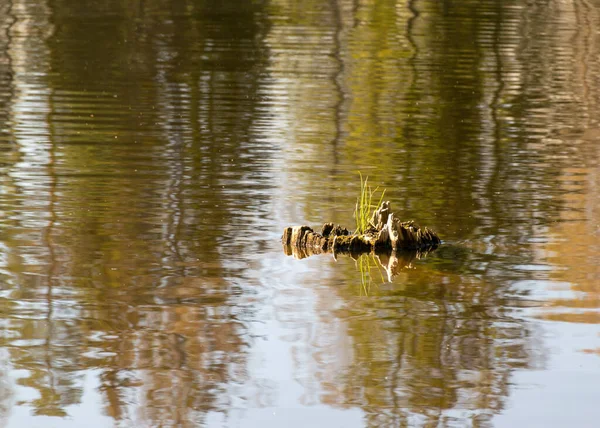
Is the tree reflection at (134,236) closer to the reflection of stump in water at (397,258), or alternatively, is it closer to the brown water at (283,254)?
the brown water at (283,254)

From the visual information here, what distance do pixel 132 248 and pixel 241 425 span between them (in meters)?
3.85

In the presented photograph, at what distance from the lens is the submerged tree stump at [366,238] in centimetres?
971

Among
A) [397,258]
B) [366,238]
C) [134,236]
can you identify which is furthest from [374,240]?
[134,236]

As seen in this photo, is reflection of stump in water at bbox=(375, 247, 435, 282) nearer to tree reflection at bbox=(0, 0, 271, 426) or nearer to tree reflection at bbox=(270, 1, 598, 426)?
tree reflection at bbox=(270, 1, 598, 426)

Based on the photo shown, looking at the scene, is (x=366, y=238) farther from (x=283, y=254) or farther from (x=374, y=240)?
(x=283, y=254)

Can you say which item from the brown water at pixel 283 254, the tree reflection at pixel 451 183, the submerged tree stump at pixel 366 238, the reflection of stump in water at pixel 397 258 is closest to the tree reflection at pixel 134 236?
the brown water at pixel 283 254

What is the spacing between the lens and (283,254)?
9.63 metres

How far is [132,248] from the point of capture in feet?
31.6

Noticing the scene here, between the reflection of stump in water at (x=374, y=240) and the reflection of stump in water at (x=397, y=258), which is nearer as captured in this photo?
the reflection of stump in water at (x=397, y=258)

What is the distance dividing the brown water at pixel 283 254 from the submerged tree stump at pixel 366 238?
7.9 inches

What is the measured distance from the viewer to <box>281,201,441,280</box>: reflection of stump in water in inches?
381

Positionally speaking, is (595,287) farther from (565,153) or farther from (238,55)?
A: (238,55)

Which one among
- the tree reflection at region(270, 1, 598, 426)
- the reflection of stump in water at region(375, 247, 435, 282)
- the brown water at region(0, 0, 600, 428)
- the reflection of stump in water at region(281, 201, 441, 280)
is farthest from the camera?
the reflection of stump in water at region(281, 201, 441, 280)

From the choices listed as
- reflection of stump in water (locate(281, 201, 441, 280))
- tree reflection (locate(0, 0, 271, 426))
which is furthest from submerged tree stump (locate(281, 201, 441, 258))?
tree reflection (locate(0, 0, 271, 426))
